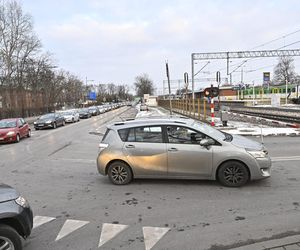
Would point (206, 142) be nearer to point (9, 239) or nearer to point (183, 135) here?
point (183, 135)

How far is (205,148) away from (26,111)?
54186 mm

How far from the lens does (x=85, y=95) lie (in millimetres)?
118938

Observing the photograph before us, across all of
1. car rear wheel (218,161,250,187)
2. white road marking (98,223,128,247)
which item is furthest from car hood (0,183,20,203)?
car rear wheel (218,161,250,187)

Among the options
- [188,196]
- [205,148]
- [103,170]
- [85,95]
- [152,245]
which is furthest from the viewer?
[85,95]

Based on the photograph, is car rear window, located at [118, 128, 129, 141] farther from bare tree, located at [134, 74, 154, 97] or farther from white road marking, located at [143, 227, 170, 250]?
bare tree, located at [134, 74, 154, 97]

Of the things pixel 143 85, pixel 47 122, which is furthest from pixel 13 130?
pixel 143 85

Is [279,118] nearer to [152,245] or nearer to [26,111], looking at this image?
[152,245]

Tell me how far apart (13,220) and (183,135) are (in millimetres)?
A: 4198

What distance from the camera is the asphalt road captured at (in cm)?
454

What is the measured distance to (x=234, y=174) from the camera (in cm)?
689

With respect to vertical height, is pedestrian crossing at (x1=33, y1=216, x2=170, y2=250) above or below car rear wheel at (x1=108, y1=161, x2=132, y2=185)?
below

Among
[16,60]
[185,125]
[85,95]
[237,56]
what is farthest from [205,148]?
[85,95]

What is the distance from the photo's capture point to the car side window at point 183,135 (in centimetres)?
709

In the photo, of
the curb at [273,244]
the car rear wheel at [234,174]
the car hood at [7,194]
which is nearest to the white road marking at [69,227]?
the car hood at [7,194]
